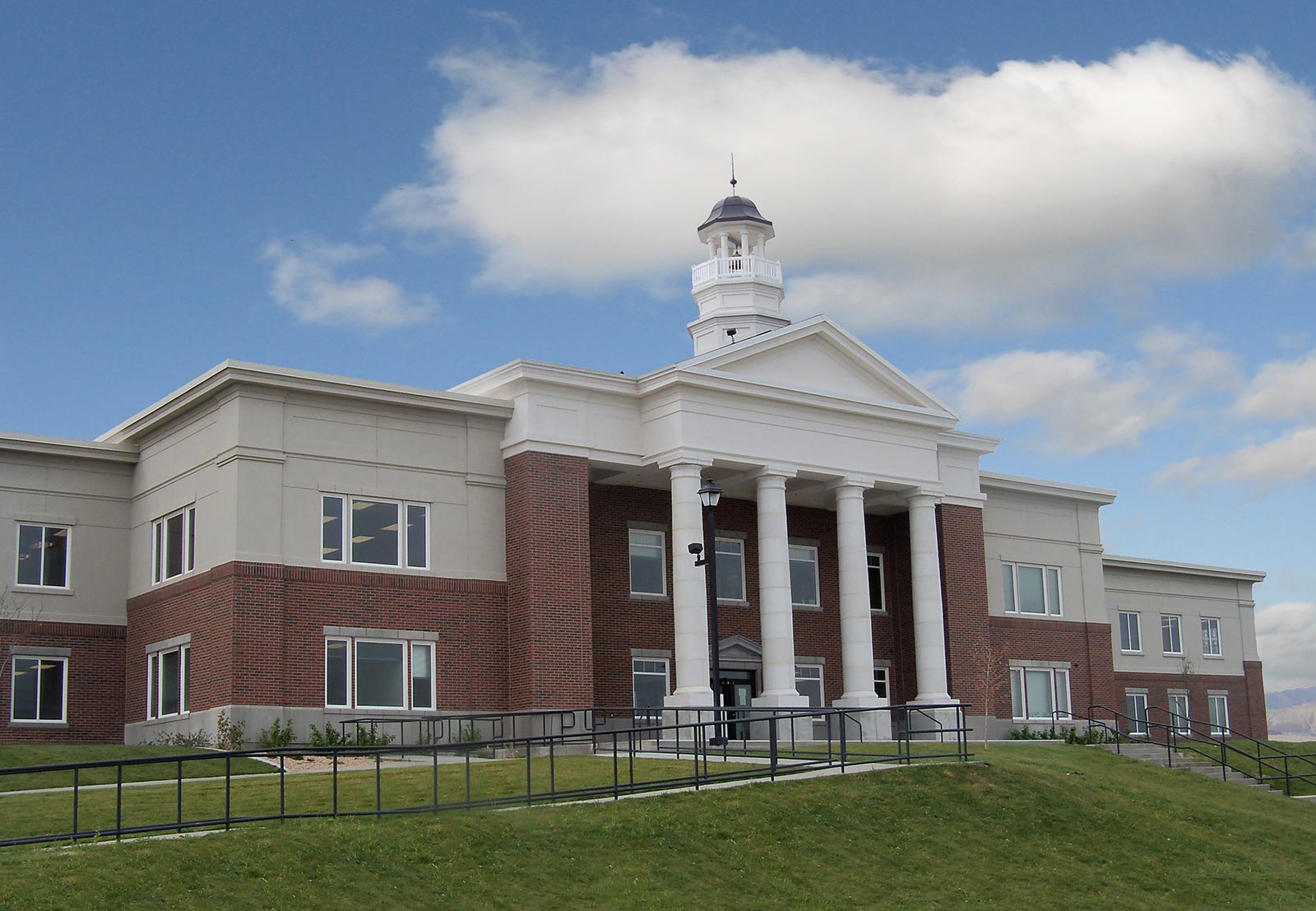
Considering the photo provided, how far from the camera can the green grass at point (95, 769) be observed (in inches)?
1148

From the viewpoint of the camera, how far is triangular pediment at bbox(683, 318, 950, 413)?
4262cm

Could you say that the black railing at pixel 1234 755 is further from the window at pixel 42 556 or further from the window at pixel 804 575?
the window at pixel 42 556

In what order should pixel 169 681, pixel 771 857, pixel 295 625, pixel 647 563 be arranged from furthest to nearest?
1. pixel 647 563
2. pixel 169 681
3. pixel 295 625
4. pixel 771 857

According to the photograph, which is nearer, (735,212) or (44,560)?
(44,560)

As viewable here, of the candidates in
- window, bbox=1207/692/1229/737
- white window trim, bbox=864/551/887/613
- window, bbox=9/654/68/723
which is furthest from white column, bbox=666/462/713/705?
window, bbox=1207/692/1229/737

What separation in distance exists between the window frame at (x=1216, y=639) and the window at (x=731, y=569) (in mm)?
28723

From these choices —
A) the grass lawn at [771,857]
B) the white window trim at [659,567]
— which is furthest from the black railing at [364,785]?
the white window trim at [659,567]

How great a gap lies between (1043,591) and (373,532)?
25.0m

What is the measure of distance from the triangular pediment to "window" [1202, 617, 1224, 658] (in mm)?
25396

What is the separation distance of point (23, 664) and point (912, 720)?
24065mm

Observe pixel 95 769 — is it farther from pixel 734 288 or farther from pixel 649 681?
pixel 734 288

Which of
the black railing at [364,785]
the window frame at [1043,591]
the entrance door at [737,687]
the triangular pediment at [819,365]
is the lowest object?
the black railing at [364,785]

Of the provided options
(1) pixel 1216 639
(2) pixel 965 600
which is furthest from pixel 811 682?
(1) pixel 1216 639

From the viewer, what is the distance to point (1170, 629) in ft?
213
